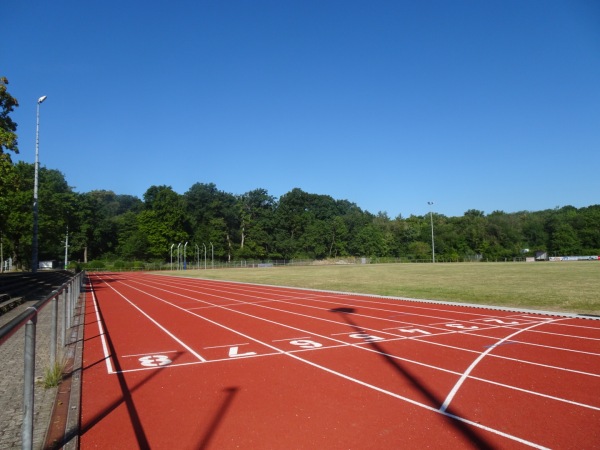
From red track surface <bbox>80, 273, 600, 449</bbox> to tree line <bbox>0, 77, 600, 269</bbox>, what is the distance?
237 feet

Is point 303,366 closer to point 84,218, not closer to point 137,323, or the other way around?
point 137,323

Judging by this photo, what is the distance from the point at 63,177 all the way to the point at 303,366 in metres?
88.5

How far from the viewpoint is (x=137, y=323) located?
13.3m

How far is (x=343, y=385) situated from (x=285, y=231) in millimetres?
102670

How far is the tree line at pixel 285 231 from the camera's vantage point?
290 ft

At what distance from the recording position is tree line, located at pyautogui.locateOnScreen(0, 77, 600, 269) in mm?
88375

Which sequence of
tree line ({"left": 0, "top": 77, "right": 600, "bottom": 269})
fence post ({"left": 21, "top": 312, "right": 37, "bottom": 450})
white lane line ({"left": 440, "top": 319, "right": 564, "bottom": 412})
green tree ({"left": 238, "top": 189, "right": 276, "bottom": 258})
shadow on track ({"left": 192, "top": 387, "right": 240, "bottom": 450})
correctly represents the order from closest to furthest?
1. fence post ({"left": 21, "top": 312, "right": 37, "bottom": 450})
2. shadow on track ({"left": 192, "top": 387, "right": 240, "bottom": 450})
3. white lane line ({"left": 440, "top": 319, "right": 564, "bottom": 412})
4. tree line ({"left": 0, "top": 77, "right": 600, "bottom": 269})
5. green tree ({"left": 238, "top": 189, "right": 276, "bottom": 258})

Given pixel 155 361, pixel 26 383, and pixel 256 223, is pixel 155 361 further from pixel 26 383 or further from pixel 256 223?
pixel 256 223

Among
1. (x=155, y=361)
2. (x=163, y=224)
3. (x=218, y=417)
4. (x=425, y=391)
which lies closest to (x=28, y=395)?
(x=218, y=417)

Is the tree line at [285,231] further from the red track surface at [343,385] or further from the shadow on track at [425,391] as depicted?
the shadow on track at [425,391]

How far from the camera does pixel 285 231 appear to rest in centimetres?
10912

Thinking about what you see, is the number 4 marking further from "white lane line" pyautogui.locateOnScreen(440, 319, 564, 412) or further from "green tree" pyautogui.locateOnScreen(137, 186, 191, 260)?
"green tree" pyautogui.locateOnScreen(137, 186, 191, 260)

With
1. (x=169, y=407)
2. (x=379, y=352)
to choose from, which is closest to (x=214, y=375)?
(x=169, y=407)

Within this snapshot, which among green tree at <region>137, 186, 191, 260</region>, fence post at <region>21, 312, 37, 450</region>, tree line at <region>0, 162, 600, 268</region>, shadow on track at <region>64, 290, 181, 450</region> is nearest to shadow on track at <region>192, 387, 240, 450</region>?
shadow on track at <region>64, 290, 181, 450</region>
